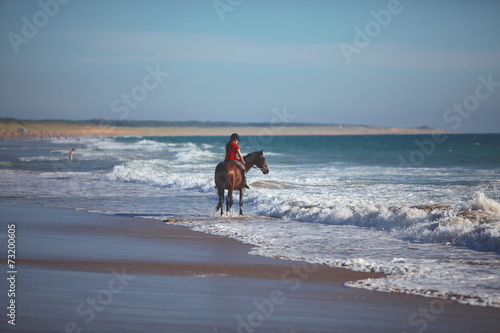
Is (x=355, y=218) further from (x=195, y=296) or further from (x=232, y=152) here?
(x=195, y=296)

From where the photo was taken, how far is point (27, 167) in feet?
123

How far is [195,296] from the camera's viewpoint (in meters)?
7.11

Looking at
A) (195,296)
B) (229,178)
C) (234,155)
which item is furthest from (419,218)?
(195,296)

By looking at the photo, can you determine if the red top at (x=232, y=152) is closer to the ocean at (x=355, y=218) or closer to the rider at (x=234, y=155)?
the rider at (x=234, y=155)

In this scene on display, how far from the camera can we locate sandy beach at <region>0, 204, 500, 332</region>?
6.08 metres

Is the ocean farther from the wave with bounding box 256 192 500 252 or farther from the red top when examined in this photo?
the red top

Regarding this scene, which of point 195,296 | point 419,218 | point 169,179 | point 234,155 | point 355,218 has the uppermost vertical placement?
point 234,155

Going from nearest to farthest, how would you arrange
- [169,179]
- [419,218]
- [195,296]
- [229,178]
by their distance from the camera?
1. [195,296]
2. [419,218]
3. [229,178]
4. [169,179]

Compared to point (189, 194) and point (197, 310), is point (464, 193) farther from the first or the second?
point (197, 310)

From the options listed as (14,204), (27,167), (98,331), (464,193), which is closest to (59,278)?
(98,331)

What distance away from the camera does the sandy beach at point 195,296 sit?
6.08 m

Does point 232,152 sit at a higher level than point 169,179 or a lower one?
higher

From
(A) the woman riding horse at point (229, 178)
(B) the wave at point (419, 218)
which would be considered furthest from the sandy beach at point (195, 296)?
(A) the woman riding horse at point (229, 178)

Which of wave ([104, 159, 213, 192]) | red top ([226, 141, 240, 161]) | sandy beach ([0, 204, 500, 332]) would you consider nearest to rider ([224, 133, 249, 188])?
red top ([226, 141, 240, 161])
